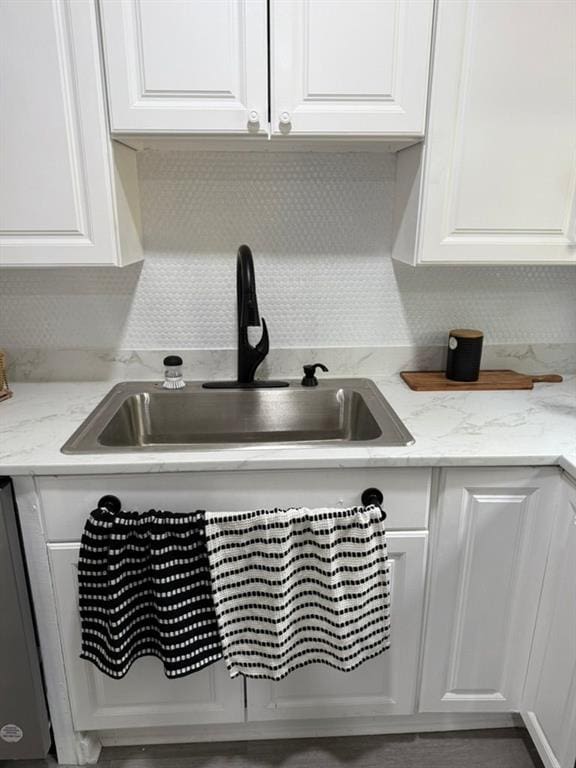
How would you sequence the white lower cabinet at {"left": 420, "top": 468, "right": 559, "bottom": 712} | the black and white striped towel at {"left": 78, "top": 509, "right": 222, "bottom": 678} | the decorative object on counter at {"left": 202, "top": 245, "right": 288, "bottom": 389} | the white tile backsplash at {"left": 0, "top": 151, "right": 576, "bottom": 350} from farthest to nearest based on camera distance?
the white tile backsplash at {"left": 0, "top": 151, "right": 576, "bottom": 350} < the decorative object on counter at {"left": 202, "top": 245, "right": 288, "bottom": 389} < the white lower cabinet at {"left": 420, "top": 468, "right": 559, "bottom": 712} < the black and white striped towel at {"left": 78, "top": 509, "right": 222, "bottom": 678}

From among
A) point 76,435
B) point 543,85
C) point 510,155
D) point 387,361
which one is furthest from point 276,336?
point 543,85

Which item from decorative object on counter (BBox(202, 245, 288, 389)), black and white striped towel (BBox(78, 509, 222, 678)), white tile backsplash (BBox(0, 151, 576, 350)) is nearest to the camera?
black and white striped towel (BBox(78, 509, 222, 678))

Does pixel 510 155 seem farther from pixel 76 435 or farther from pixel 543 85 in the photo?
pixel 76 435

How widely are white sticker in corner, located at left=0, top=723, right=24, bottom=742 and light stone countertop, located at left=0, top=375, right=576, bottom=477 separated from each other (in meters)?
0.70

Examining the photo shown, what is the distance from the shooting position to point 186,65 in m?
1.25

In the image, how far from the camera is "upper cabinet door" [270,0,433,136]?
4.07 feet

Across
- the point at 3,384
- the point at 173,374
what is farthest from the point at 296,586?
the point at 3,384

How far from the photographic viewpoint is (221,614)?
1.25 meters

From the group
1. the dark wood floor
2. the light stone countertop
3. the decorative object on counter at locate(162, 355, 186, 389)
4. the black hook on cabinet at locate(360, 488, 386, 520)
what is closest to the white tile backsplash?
the decorative object on counter at locate(162, 355, 186, 389)

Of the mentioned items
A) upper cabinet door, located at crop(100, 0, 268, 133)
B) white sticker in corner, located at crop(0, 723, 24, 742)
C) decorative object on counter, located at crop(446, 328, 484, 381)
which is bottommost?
white sticker in corner, located at crop(0, 723, 24, 742)

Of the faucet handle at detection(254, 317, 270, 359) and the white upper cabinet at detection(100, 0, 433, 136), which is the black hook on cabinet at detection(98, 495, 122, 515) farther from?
the white upper cabinet at detection(100, 0, 433, 136)

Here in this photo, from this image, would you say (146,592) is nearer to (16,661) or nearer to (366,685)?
(16,661)

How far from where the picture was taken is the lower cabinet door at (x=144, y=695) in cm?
138

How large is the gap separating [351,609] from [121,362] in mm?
1024
